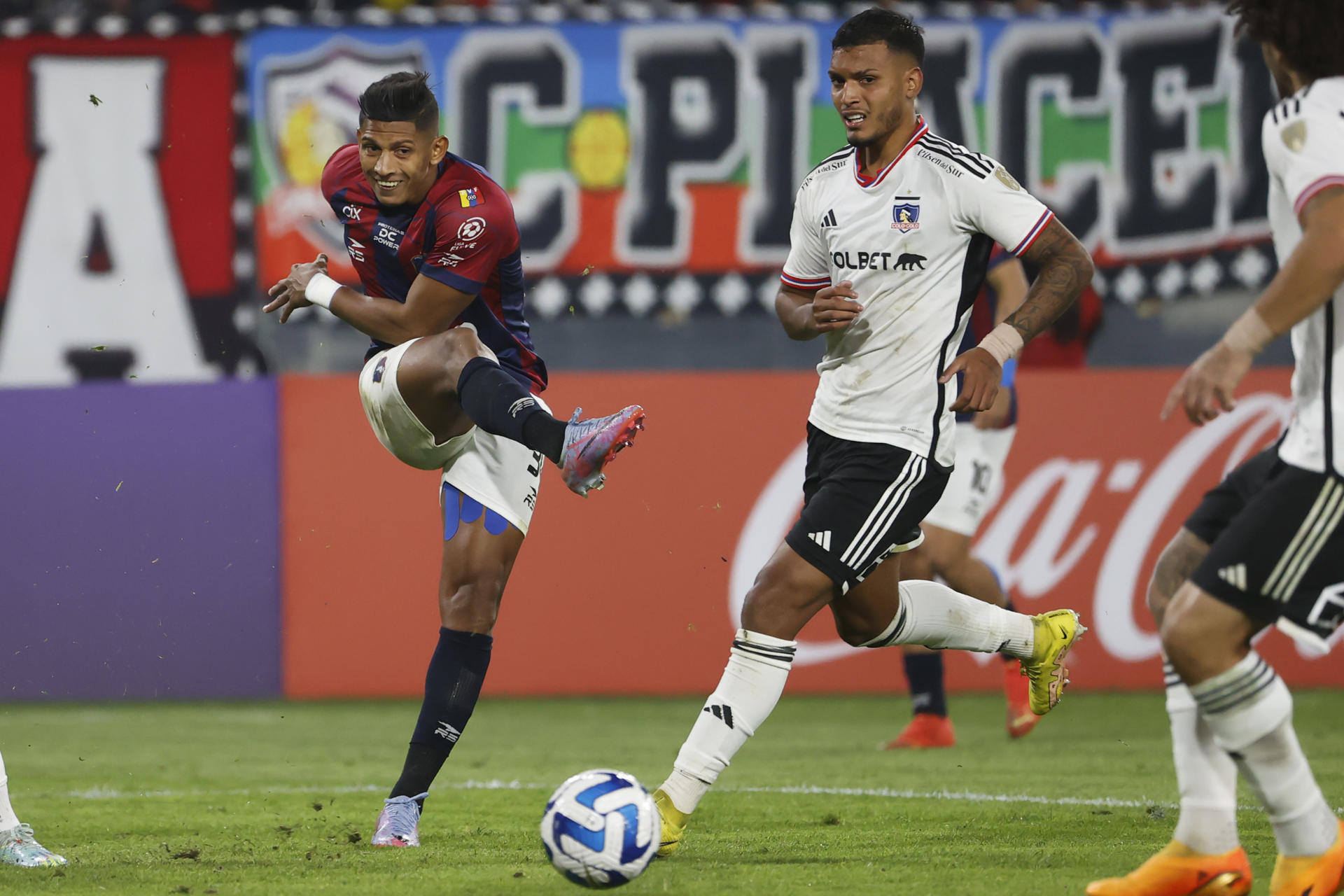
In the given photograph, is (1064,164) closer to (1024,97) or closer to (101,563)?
(1024,97)

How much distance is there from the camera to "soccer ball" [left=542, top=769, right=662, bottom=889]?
12.6 ft

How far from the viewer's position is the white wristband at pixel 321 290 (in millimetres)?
4957

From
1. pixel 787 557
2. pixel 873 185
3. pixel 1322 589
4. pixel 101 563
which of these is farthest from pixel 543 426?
pixel 101 563

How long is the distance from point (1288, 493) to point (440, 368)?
248 cm

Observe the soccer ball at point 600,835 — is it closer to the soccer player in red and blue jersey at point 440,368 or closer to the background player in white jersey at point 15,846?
the soccer player in red and blue jersey at point 440,368

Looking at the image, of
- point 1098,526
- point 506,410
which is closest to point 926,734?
point 1098,526

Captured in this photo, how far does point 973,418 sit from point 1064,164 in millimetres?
3898

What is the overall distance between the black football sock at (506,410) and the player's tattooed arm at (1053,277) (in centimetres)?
127

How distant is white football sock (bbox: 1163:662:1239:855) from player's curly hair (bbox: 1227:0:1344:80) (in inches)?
50.1

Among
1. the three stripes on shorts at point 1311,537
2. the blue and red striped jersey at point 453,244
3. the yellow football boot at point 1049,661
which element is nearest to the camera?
the three stripes on shorts at point 1311,537

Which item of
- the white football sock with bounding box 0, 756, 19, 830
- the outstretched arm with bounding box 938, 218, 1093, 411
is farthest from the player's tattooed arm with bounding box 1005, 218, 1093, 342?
the white football sock with bounding box 0, 756, 19, 830

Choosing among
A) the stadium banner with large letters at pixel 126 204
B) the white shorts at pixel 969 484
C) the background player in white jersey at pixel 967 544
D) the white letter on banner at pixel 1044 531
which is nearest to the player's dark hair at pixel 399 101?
the background player in white jersey at pixel 967 544

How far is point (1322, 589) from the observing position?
3.31m

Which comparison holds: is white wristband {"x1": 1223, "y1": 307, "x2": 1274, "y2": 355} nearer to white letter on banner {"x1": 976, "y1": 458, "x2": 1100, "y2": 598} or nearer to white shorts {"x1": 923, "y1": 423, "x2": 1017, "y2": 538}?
white shorts {"x1": 923, "y1": 423, "x2": 1017, "y2": 538}
